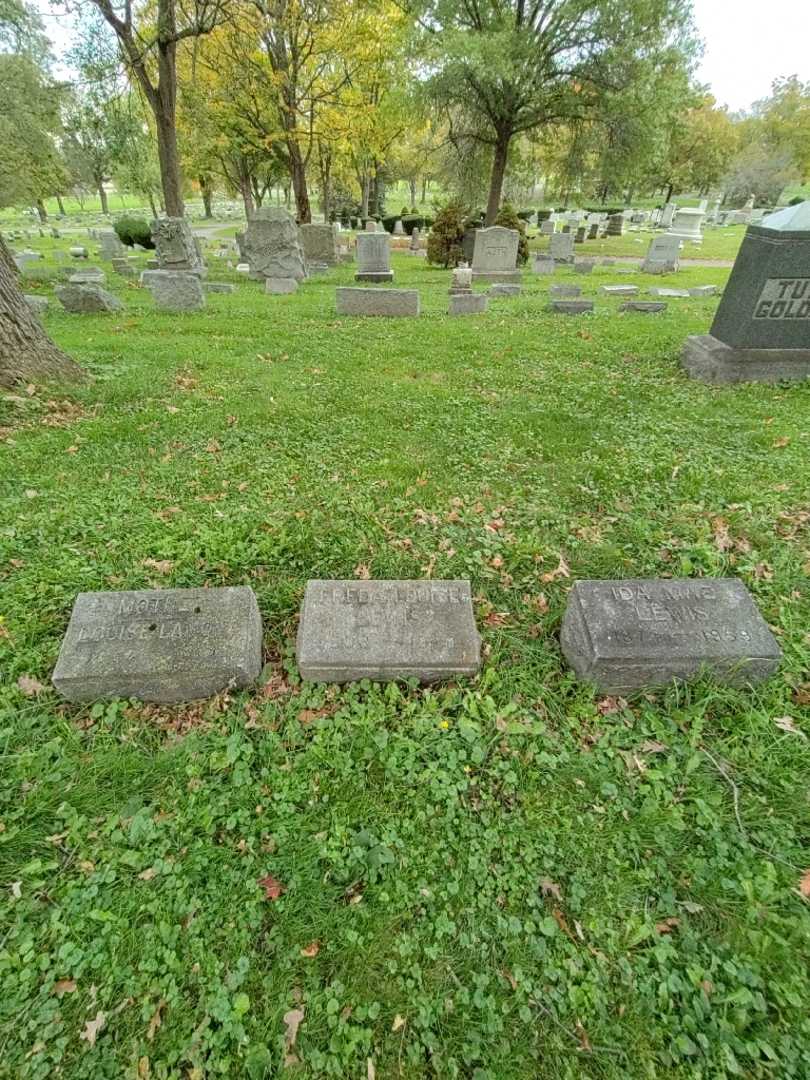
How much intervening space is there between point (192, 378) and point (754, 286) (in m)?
7.27

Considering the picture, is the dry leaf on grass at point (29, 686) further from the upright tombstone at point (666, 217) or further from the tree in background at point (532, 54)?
the upright tombstone at point (666, 217)

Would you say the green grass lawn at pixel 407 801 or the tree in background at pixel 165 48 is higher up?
the tree in background at pixel 165 48

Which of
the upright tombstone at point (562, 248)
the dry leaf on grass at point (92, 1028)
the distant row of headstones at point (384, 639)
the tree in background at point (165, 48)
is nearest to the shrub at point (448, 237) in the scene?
the upright tombstone at point (562, 248)

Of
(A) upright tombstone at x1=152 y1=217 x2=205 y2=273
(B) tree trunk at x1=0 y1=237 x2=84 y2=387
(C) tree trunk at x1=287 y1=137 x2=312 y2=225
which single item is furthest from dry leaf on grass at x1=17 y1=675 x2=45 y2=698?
(C) tree trunk at x1=287 y1=137 x2=312 y2=225

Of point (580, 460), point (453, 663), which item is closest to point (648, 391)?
point (580, 460)

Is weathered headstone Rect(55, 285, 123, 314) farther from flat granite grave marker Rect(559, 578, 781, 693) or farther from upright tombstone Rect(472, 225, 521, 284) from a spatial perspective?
flat granite grave marker Rect(559, 578, 781, 693)

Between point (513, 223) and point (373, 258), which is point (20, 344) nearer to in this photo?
point (373, 258)

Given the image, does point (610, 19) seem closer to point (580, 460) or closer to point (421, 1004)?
point (580, 460)

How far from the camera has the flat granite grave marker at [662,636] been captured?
9.18 feet

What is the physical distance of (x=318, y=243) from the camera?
17.8 m

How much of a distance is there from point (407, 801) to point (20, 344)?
650 cm

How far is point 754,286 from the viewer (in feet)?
20.8

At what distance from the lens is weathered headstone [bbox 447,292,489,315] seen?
35.1 feet

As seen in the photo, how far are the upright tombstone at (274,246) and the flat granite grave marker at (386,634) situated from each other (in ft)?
45.4
